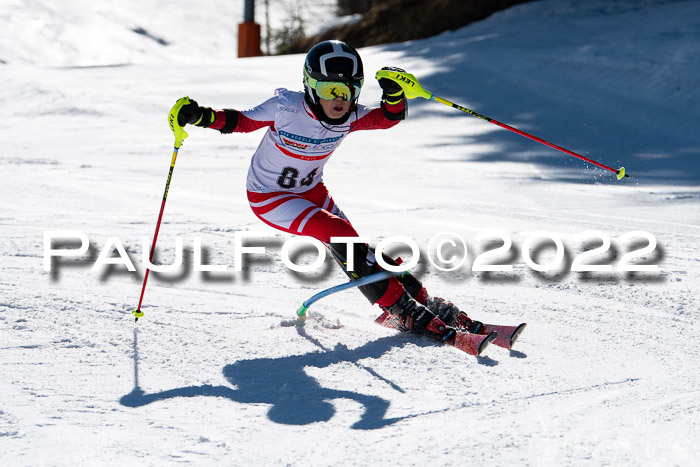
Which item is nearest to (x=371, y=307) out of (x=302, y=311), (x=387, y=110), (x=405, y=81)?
(x=302, y=311)

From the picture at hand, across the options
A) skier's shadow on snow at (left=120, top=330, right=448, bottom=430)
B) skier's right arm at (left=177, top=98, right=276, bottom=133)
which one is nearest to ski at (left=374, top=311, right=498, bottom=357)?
skier's shadow on snow at (left=120, top=330, right=448, bottom=430)

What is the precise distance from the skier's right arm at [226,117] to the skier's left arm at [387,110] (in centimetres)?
49

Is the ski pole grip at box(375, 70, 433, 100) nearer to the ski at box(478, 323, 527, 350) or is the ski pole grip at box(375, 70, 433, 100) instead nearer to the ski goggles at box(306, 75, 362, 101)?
the ski goggles at box(306, 75, 362, 101)

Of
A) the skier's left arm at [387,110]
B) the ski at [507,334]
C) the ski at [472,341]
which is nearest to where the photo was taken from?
the ski at [472,341]

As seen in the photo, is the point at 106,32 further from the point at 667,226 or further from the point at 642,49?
the point at 667,226

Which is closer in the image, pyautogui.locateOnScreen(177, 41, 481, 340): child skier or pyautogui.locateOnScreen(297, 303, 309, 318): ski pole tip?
pyautogui.locateOnScreen(177, 41, 481, 340): child skier

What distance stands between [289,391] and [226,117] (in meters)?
1.45

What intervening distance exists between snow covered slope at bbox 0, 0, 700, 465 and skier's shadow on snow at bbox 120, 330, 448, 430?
0.5 inches

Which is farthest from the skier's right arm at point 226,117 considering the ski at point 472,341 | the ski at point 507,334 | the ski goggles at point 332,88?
the ski at point 507,334

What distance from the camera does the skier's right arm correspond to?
3.92m

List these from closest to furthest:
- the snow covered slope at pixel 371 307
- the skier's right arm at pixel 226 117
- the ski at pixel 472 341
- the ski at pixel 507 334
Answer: the snow covered slope at pixel 371 307, the ski at pixel 472 341, the ski at pixel 507 334, the skier's right arm at pixel 226 117

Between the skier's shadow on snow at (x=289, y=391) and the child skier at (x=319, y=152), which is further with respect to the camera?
the child skier at (x=319, y=152)

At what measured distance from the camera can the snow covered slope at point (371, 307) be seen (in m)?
2.88

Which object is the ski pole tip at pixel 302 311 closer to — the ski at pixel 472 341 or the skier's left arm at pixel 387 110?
the ski at pixel 472 341
